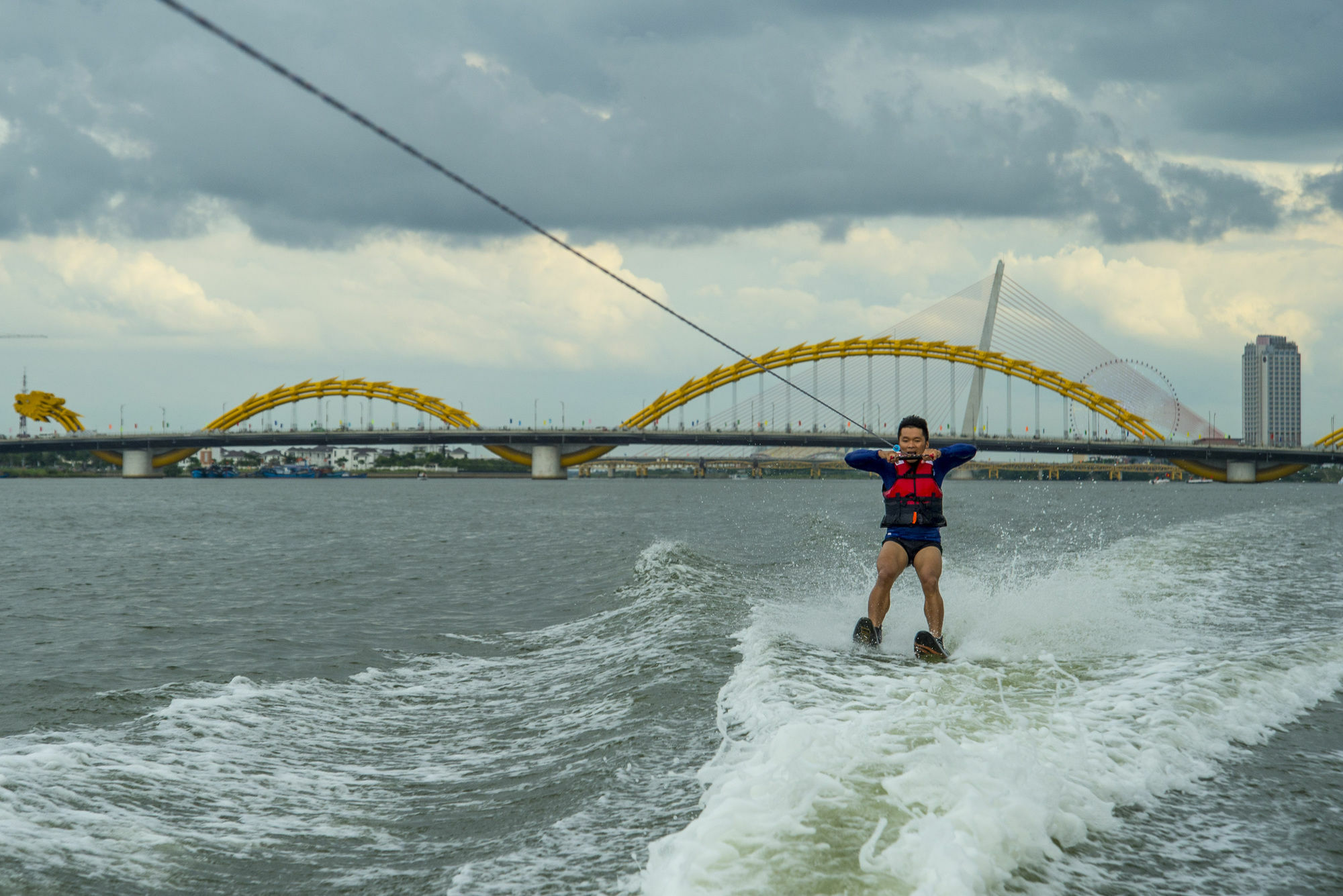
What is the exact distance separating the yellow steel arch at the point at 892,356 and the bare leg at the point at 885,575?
87.7m

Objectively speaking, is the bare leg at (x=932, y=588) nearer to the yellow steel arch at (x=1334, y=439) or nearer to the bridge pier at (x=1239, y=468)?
the bridge pier at (x=1239, y=468)

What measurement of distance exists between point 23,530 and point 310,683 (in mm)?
24934

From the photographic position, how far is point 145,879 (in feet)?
11.2

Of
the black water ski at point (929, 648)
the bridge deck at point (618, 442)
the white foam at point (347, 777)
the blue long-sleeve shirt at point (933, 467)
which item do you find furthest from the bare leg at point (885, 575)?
the bridge deck at point (618, 442)

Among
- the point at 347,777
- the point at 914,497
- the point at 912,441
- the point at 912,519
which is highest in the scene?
the point at 912,441

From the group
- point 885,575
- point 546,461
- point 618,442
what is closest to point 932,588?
point 885,575

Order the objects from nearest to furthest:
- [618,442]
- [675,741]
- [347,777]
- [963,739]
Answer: [963,739], [347,777], [675,741], [618,442]

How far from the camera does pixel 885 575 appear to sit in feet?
23.1

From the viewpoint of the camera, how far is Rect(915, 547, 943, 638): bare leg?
6855 mm

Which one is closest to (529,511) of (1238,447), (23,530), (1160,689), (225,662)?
(23,530)

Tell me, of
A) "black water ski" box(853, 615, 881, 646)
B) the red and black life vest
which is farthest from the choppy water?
the red and black life vest

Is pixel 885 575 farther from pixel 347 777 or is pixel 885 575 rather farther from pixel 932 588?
pixel 347 777

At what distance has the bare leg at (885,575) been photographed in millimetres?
7062

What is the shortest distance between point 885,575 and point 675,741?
268 centimetres
